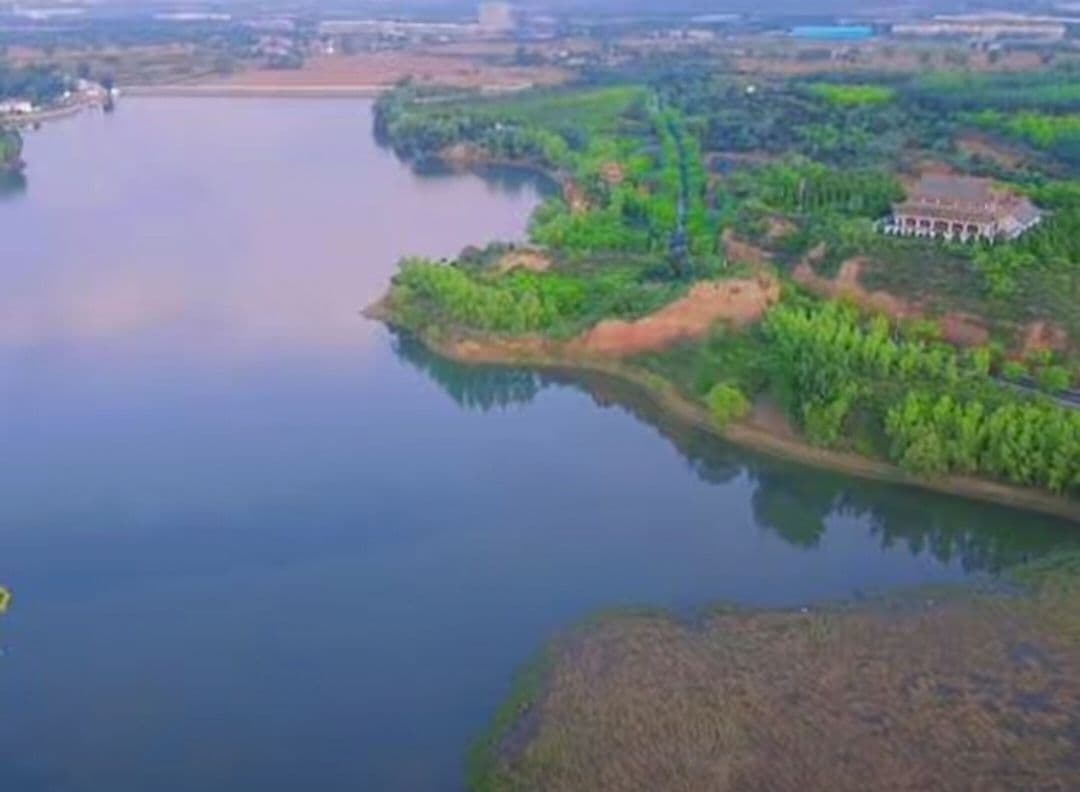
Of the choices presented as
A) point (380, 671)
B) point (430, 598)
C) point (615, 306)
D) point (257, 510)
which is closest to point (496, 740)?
point (380, 671)

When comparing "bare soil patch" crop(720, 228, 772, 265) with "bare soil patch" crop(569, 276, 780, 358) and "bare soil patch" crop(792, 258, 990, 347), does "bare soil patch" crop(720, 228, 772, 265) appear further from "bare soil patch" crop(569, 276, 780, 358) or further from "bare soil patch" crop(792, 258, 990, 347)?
"bare soil patch" crop(569, 276, 780, 358)

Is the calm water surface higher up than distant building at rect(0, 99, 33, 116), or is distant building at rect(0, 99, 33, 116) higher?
distant building at rect(0, 99, 33, 116)

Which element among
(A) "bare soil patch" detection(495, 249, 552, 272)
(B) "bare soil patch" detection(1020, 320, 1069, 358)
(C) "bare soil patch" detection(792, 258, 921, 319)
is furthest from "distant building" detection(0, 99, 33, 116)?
(B) "bare soil patch" detection(1020, 320, 1069, 358)

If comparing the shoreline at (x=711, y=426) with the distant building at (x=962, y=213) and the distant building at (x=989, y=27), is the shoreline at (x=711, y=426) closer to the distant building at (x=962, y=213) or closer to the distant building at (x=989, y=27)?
the distant building at (x=962, y=213)

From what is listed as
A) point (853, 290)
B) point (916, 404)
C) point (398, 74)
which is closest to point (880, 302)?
point (853, 290)

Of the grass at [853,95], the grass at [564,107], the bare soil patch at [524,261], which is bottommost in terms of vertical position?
the bare soil patch at [524,261]

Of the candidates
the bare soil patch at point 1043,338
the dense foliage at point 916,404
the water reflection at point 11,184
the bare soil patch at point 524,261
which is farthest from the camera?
the water reflection at point 11,184

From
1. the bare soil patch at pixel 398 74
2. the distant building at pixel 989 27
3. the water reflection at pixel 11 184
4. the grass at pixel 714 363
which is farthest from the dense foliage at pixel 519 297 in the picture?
the distant building at pixel 989 27
